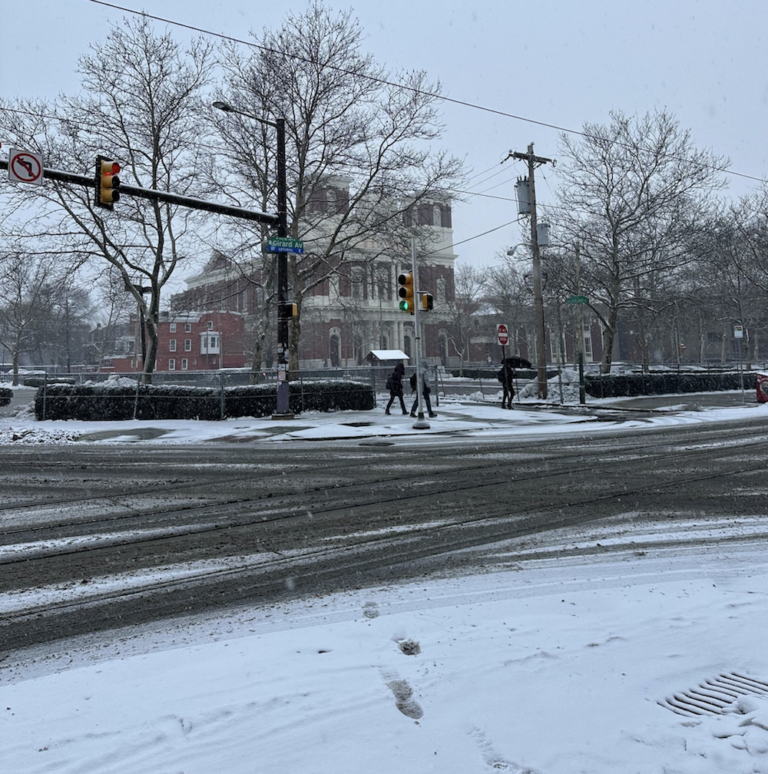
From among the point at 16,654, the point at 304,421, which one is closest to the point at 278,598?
the point at 16,654

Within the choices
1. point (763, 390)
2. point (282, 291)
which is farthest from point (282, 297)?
point (763, 390)

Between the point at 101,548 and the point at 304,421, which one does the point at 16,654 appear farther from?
the point at 304,421

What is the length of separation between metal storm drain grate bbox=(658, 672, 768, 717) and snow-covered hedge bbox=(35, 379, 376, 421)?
1751cm

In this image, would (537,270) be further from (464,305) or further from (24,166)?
(464,305)

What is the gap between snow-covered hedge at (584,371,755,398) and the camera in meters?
27.4

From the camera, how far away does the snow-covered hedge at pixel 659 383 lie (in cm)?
2739

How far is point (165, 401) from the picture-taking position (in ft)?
Answer: 65.4

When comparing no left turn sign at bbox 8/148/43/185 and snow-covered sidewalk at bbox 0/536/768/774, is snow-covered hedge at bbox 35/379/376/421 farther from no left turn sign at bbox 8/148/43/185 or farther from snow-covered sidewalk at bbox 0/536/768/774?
snow-covered sidewalk at bbox 0/536/768/774

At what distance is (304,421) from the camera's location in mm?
18641

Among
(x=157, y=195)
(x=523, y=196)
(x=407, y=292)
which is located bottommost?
(x=407, y=292)

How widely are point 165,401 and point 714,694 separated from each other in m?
18.9

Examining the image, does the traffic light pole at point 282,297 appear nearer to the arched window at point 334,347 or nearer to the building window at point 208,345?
Answer: the arched window at point 334,347

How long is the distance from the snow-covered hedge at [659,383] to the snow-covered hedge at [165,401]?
1207 centimetres

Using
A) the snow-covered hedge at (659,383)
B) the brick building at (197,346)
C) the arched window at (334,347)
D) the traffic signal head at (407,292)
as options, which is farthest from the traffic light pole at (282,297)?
the brick building at (197,346)
